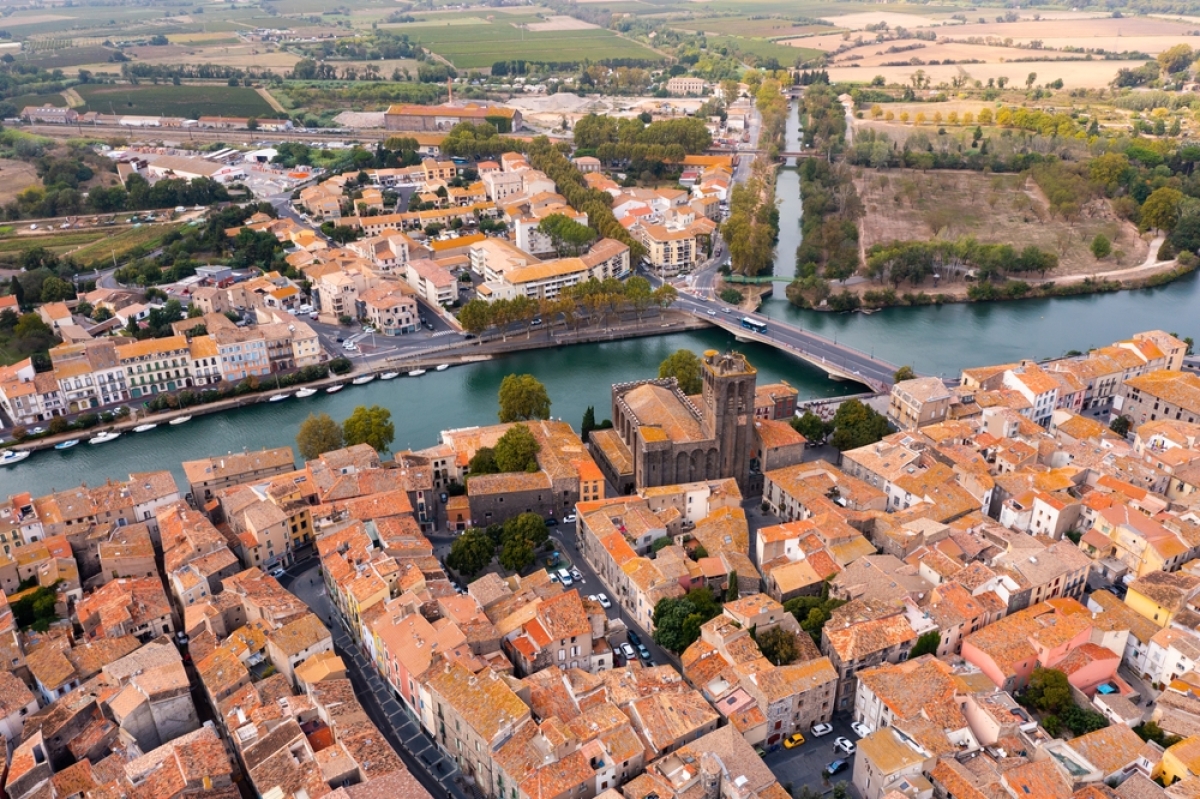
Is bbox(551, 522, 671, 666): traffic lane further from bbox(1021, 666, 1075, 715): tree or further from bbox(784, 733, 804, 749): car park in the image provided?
bbox(1021, 666, 1075, 715): tree

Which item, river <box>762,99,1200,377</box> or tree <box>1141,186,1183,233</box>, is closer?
river <box>762,99,1200,377</box>

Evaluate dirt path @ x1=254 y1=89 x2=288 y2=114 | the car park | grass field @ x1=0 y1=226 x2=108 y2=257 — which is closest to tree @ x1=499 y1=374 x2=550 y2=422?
the car park

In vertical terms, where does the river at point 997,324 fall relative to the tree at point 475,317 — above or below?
below

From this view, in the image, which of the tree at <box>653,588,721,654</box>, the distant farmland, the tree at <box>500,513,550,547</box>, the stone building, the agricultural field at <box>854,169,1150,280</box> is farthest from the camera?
the distant farmland

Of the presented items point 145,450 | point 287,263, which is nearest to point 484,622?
point 145,450

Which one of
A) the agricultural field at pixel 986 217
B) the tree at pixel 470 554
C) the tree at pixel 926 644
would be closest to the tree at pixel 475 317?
the tree at pixel 470 554

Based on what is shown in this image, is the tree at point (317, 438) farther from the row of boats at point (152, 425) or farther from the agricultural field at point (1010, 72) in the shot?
the agricultural field at point (1010, 72)

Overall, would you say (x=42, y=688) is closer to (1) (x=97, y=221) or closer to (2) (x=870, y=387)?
(2) (x=870, y=387)
